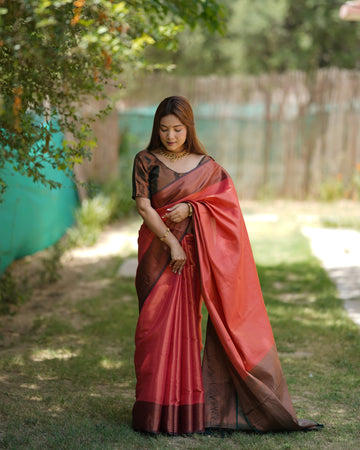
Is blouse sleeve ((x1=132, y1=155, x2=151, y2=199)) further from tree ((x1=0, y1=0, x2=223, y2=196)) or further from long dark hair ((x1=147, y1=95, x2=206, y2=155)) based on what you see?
tree ((x1=0, y1=0, x2=223, y2=196))

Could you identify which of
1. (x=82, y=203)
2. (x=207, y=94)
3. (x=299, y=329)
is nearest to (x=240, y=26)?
(x=207, y=94)

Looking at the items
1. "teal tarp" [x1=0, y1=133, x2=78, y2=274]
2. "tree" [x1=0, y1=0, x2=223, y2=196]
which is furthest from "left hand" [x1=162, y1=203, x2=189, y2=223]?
"teal tarp" [x1=0, y1=133, x2=78, y2=274]

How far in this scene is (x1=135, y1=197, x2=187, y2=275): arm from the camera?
3.23 metres

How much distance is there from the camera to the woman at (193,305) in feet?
10.5

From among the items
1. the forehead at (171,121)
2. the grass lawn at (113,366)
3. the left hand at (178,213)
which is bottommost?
the grass lawn at (113,366)

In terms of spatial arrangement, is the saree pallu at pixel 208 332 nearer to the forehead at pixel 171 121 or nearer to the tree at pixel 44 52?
the forehead at pixel 171 121

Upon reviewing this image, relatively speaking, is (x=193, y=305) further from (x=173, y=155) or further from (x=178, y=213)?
(x=173, y=155)

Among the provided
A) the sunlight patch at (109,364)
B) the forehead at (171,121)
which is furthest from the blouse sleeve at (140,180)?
the sunlight patch at (109,364)

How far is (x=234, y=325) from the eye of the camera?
3.25 metres

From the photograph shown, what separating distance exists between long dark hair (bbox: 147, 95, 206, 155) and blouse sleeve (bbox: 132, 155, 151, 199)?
0.48ft

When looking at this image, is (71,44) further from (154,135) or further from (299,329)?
(299,329)

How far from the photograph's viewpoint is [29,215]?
6887mm

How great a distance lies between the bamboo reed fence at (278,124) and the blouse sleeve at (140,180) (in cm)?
822

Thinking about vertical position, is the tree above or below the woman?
above
